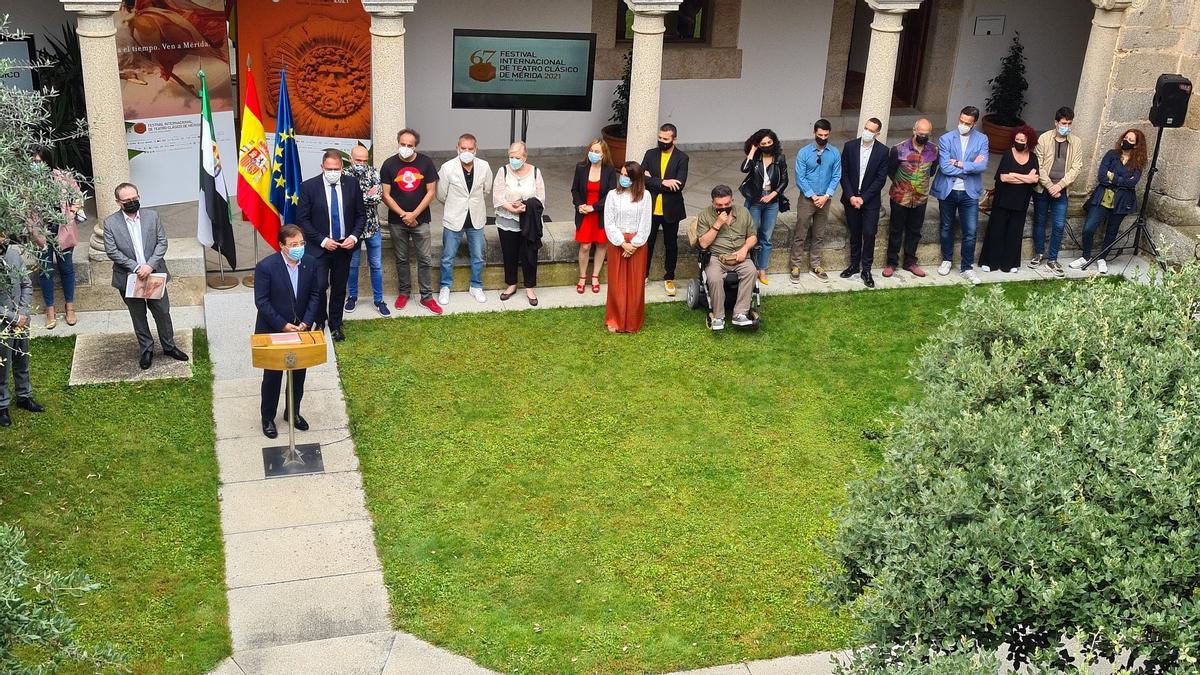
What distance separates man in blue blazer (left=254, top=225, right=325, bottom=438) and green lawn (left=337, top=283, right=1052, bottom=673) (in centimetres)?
69

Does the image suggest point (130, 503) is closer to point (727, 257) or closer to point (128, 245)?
point (128, 245)

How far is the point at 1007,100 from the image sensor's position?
17.6 meters

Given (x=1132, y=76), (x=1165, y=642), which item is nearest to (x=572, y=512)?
(x=1165, y=642)

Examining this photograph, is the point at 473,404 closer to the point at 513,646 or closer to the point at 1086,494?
the point at 513,646

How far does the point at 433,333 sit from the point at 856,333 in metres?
→ 3.93

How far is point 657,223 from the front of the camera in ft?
41.7

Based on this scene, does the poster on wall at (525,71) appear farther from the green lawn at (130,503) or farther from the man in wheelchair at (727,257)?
the green lawn at (130,503)

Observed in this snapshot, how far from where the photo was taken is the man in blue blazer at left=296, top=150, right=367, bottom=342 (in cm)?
1119

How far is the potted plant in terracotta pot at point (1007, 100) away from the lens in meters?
17.5

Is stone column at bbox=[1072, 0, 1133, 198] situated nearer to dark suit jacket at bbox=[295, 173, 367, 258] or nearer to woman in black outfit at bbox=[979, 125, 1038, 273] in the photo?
woman in black outfit at bbox=[979, 125, 1038, 273]

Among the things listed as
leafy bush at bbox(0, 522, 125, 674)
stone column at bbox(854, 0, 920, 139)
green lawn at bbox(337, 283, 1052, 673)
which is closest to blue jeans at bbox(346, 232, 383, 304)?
green lawn at bbox(337, 283, 1052, 673)

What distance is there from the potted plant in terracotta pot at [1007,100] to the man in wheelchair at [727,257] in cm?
697

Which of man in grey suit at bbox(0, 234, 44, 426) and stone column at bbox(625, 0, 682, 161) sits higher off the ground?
stone column at bbox(625, 0, 682, 161)

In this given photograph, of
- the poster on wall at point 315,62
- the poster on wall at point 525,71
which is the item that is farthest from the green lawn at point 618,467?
the poster on wall at point 315,62
